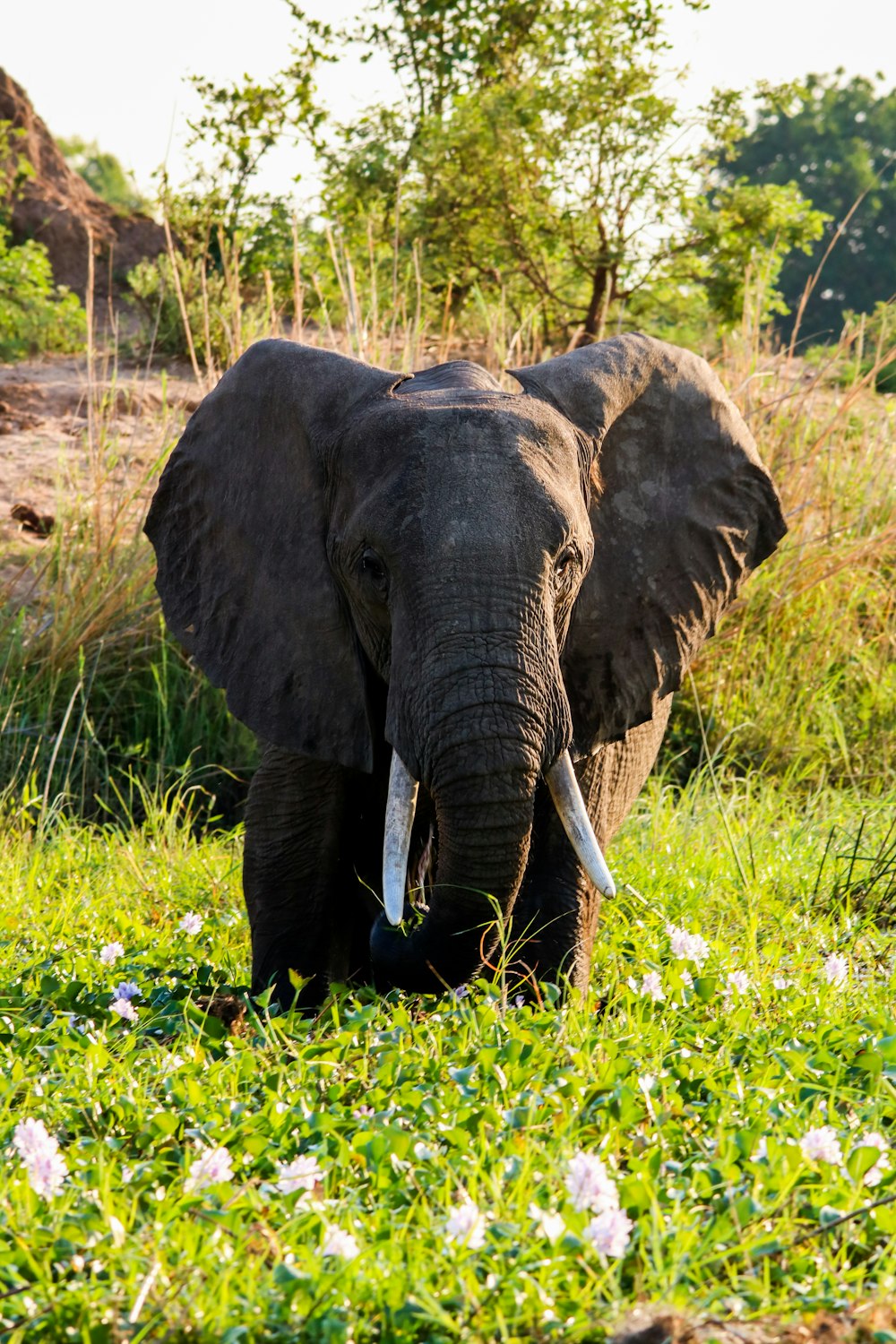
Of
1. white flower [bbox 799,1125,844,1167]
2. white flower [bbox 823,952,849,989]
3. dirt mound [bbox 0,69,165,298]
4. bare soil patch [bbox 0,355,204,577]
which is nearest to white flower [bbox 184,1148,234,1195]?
white flower [bbox 799,1125,844,1167]

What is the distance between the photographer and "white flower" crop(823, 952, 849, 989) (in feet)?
12.5

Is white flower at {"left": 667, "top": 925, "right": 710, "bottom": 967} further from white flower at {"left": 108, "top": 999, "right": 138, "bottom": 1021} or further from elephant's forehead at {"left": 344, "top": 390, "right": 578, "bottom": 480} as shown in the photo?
white flower at {"left": 108, "top": 999, "right": 138, "bottom": 1021}

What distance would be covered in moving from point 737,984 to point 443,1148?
120cm

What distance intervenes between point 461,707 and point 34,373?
9.17m

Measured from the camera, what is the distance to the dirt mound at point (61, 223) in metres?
16.3

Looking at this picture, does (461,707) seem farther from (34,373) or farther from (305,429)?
(34,373)

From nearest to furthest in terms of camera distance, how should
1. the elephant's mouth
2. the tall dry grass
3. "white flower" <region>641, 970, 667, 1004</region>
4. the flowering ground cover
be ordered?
1. the flowering ground cover
2. the elephant's mouth
3. "white flower" <region>641, 970, 667, 1004</region>
4. the tall dry grass

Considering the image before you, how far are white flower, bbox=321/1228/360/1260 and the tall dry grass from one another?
3903mm

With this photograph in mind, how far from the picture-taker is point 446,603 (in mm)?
3188

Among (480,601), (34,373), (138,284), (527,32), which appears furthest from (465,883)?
(527,32)

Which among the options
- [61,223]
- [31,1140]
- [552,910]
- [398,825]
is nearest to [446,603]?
[398,825]

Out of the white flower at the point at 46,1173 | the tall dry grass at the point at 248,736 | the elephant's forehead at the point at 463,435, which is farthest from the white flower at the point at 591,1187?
the tall dry grass at the point at 248,736

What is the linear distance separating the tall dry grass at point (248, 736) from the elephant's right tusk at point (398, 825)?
2.82m

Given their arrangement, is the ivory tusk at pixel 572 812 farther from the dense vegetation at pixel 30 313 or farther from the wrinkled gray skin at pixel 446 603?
the dense vegetation at pixel 30 313
